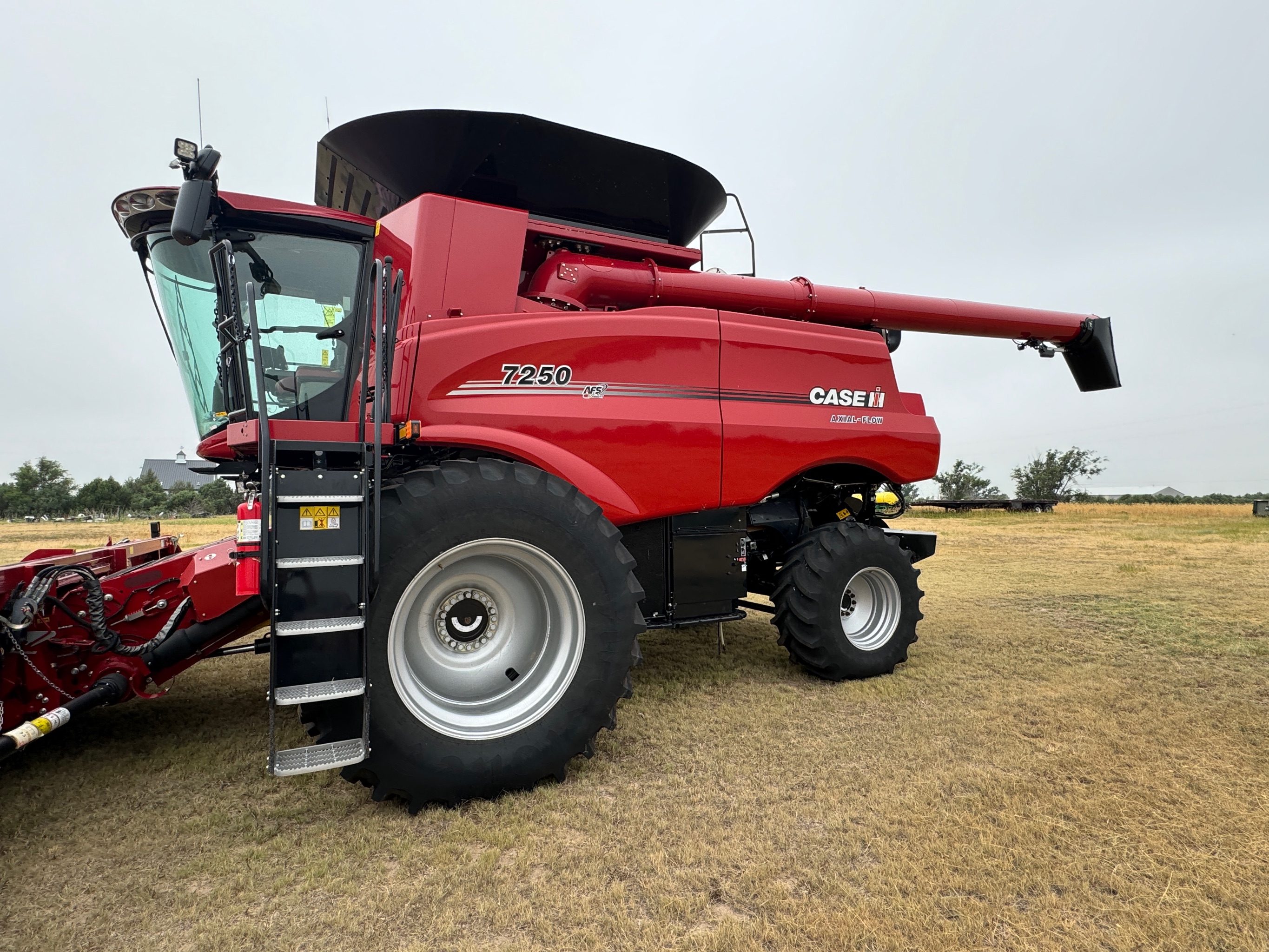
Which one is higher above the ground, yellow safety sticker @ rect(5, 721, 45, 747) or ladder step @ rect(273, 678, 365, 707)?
ladder step @ rect(273, 678, 365, 707)

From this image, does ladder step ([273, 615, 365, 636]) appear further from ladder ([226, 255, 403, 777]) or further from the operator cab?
the operator cab

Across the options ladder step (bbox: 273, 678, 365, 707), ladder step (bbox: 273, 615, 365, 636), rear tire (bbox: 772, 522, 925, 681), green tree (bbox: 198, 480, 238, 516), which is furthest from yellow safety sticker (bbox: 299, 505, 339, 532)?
green tree (bbox: 198, 480, 238, 516)

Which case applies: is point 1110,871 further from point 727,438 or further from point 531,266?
point 531,266

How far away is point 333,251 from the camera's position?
3523mm

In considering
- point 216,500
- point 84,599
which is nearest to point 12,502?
point 216,500

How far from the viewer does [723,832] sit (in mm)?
2768

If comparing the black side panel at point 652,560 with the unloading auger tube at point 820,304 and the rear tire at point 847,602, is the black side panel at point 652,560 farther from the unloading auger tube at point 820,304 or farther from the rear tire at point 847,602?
the unloading auger tube at point 820,304

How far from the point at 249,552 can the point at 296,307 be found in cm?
137

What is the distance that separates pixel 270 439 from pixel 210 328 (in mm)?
1244

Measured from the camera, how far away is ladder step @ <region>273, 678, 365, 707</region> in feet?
8.81

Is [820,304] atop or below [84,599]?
atop

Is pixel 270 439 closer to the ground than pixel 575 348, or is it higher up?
closer to the ground

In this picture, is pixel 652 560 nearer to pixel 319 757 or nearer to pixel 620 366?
pixel 620 366

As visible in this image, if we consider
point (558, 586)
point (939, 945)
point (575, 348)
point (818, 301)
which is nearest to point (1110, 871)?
point (939, 945)
